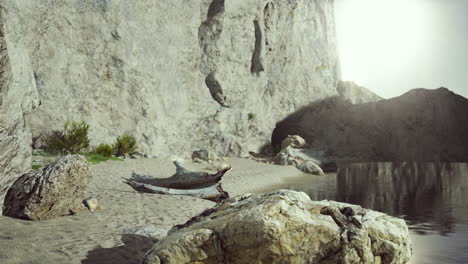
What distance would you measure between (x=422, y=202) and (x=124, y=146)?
14.4 metres

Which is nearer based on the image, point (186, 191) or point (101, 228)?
point (101, 228)

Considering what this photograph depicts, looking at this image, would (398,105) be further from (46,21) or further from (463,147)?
(46,21)

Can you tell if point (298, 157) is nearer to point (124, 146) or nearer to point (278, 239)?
point (124, 146)

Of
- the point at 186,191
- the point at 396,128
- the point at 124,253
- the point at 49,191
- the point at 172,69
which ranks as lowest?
the point at 186,191

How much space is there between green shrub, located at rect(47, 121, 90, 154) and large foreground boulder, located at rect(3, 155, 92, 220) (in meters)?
10.5

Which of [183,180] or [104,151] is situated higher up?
[104,151]

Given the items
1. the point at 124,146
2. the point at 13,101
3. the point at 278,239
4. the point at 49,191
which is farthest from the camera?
the point at 124,146

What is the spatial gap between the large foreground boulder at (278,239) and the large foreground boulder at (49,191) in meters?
3.88

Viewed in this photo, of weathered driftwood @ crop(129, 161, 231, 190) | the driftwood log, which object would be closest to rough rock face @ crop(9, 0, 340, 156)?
weathered driftwood @ crop(129, 161, 231, 190)

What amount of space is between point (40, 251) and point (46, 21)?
17.0m

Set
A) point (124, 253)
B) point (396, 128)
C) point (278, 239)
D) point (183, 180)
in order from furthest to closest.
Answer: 1. point (396, 128)
2. point (183, 180)
3. point (124, 253)
4. point (278, 239)

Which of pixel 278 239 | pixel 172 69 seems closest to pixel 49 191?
pixel 278 239

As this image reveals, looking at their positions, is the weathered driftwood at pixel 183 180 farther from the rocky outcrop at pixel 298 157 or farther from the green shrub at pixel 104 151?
the rocky outcrop at pixel 298 157

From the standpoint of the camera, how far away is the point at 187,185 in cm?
1256
